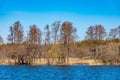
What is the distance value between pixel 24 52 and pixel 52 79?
74773mm

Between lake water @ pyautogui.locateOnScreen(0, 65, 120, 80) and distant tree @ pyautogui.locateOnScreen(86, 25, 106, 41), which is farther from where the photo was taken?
distant tree @ pyautogui.locateOnScreen(86, 25, 106, 41)

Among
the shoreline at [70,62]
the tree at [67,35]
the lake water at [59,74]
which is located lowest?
the lake water at [59,74]

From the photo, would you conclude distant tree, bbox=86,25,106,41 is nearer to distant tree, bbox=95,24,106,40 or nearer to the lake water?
distant tree, bbox=95,24,106,40

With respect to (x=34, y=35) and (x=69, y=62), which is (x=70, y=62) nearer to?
(x=69, y=62)

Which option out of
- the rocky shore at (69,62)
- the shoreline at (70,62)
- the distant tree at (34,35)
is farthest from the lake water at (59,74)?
the distant tree at (34,35)

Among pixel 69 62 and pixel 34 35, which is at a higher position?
pixel 34 35

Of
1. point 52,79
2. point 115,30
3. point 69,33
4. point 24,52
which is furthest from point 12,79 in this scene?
point 115,30

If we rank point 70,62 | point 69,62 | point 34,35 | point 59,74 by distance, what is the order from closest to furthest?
point 59,74 → point 69,62 → point 70,62 → point 34,35

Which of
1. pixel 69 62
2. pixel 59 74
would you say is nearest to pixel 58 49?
pixel 69 62

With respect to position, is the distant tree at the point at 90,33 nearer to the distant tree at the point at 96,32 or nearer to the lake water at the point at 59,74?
the distant tree at the point at 96,32

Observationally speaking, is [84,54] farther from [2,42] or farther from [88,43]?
[2,42]

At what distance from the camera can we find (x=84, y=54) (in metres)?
139

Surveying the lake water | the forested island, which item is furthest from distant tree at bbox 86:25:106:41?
the lake water

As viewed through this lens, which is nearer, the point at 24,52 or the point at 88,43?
the point at 24,52
